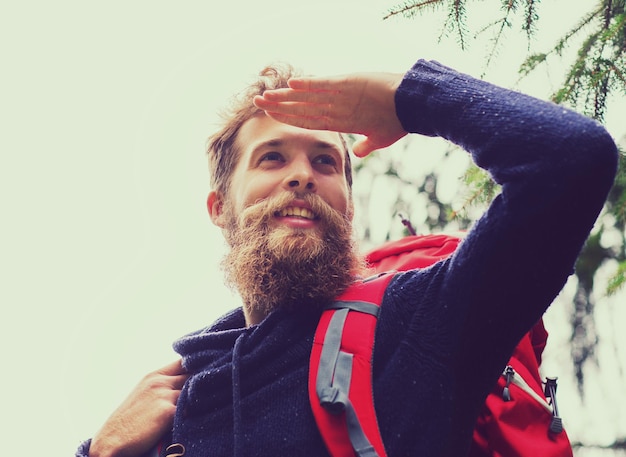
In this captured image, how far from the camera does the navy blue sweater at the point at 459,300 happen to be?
152 centimetres

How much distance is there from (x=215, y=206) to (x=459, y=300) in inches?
66.2

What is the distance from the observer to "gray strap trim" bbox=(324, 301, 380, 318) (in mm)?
1941

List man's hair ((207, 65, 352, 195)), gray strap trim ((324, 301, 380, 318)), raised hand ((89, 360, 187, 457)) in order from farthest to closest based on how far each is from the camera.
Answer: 1. man's hair ((207, 65, 352, 195))
2. raised hand ((89, 360, 187, 457))
3. gray strap trim ((324, 301, 380, 318))

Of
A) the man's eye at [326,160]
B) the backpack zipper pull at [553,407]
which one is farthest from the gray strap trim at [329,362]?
the man's eye at [326,160]

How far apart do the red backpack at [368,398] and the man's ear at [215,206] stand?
3.72 ft

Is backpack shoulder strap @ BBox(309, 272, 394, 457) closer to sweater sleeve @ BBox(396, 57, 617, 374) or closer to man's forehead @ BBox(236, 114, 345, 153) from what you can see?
sweater sleeve @ BBox(396, 57, 617, 374)

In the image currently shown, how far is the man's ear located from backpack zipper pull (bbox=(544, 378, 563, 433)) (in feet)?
5.53

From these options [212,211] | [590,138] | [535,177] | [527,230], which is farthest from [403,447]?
[212,211]

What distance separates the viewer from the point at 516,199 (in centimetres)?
154

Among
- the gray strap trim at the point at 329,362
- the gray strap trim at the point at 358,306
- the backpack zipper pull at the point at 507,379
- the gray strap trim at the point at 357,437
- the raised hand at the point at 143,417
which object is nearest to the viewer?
the gray strap trim at the point at 357,437

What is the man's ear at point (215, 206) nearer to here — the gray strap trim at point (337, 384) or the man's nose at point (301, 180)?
the man's nose at point (301, 180)

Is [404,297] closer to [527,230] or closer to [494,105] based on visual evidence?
[527,230]

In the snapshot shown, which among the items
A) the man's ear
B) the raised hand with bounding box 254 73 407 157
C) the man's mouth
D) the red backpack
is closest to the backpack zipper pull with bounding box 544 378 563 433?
the red backpack

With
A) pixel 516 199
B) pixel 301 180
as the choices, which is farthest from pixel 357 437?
pixel 301 180
